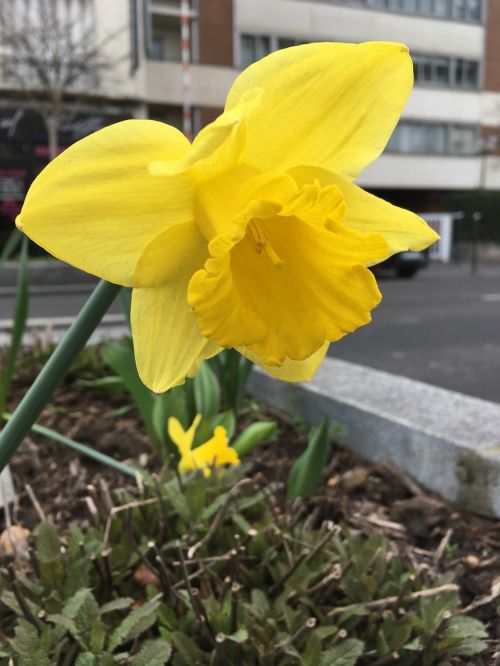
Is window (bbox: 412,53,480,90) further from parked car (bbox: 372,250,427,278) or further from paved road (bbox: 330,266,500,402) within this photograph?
paved road (bbox: 330,266,500,402)

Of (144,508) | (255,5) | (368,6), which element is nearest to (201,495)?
(144,508)

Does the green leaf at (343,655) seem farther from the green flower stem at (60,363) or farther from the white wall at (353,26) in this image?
the white wall at (353,26)

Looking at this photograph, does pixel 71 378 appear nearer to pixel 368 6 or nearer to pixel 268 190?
pixel 268 190

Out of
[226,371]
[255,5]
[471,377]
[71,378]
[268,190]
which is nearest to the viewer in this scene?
[268,190]

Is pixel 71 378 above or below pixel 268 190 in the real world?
below

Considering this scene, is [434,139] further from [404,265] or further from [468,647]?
[468,647]

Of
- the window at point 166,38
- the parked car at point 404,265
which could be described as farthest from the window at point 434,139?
the parked car at point 404,265

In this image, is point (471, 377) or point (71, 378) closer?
point (71, 378)
